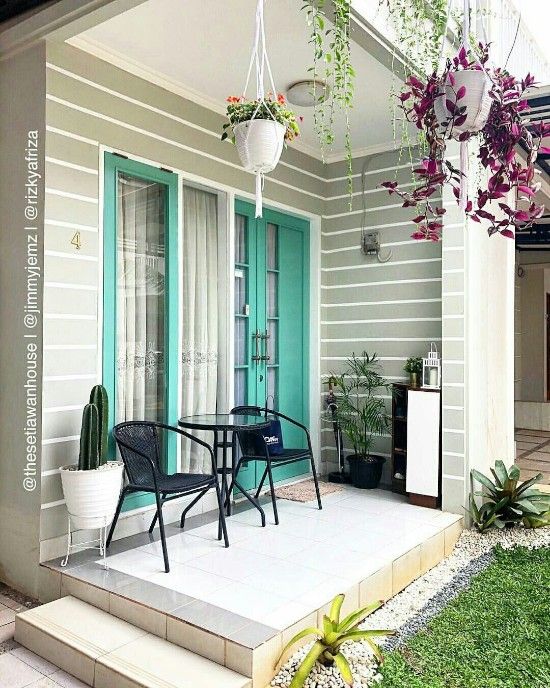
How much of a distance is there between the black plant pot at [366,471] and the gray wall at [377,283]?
0.63 feet

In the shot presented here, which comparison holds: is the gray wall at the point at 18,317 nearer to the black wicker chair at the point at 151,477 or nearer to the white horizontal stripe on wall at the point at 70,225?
the white horizontal stripe on wall at the point at 70,225

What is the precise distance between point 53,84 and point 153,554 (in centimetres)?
268

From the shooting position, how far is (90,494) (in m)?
3.11

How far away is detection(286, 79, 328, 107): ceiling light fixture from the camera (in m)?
4.02

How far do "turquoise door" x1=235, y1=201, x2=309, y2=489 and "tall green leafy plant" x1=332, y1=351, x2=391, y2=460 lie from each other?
368mm

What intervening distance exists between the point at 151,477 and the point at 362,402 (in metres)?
2.24

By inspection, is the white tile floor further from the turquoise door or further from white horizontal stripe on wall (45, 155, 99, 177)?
white horizontal stripe on wall (45, 155, 99, 177)

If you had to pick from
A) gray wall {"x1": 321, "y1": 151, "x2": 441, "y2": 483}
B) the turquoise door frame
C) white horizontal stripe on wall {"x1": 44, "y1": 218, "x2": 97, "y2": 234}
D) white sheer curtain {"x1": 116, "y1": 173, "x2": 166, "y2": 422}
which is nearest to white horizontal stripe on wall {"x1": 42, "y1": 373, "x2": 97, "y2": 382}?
the turquoise door frame

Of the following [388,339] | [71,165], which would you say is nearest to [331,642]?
[71,165]

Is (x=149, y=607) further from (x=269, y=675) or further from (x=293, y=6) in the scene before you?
(x=293, y=6)

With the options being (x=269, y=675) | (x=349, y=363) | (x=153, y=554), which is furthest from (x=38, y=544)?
(x=349, y=363)

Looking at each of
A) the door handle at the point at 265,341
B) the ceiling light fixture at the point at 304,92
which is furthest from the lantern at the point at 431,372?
the ceiling light fixture at the point at 304,92

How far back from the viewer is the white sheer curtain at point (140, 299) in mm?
3811

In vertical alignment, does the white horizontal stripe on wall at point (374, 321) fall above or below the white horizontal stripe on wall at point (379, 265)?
below
